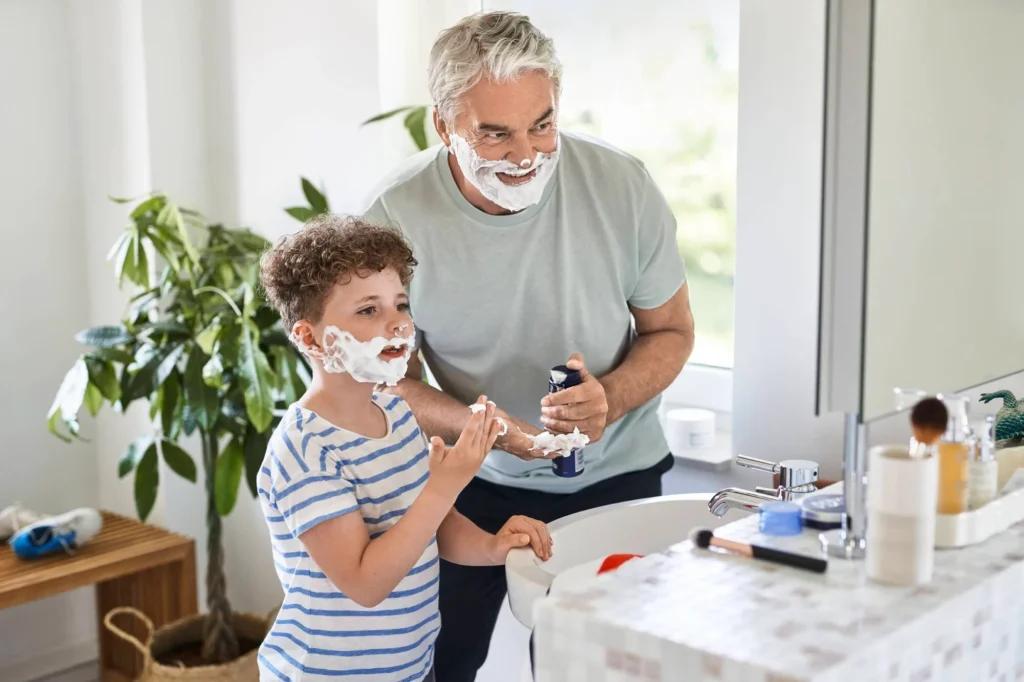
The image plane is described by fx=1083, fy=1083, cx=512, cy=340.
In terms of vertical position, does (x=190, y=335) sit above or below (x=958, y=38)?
A: below

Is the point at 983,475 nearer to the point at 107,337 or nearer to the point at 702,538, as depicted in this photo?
the point at 702,538

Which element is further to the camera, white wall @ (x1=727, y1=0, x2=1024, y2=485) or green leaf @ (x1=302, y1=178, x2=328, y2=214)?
green leaf @ (x1=302, y1=178, x2=328, y2=214)

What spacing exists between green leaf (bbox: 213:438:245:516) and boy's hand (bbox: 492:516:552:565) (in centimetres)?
101

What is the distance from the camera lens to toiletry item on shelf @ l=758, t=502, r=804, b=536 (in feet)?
3.22

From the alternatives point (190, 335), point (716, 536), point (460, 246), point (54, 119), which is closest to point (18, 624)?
point (190, 335)

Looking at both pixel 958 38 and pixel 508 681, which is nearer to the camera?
pixel 958 38

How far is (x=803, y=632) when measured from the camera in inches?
29.7

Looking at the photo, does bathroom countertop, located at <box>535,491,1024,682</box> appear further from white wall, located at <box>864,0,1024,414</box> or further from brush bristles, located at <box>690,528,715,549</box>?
white wall, located at <box>864,0,1024,414</box>

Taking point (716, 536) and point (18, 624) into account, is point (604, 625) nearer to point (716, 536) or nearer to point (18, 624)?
point (716, 536)

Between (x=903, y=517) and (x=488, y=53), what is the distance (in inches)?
29.9

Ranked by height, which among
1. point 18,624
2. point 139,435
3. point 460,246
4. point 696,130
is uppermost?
point 696,130

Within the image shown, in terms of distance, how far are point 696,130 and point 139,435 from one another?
1521 mm

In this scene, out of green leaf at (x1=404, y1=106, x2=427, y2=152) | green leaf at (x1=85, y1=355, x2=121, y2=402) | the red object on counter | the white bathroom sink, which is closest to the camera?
the red object on counter

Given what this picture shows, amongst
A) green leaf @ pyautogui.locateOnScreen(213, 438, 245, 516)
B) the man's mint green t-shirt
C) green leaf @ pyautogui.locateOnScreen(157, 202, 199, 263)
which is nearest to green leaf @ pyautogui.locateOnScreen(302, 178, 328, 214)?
green leaf @ pyautogui.locateOnScreen(157, 202, 199, 263)
